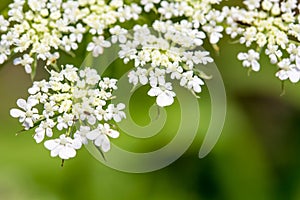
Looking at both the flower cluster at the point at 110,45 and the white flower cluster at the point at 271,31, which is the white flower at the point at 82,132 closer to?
the flower cluster at the point at 110,45

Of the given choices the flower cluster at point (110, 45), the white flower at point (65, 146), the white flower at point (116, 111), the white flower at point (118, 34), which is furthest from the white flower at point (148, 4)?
the white flower at point (65, 146)

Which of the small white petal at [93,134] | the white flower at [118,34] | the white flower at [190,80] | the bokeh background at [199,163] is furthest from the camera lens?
the bokeh background at [199,163]

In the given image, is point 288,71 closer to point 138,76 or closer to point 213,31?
point 213,31

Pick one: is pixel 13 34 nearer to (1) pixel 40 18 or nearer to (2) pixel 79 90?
(1) pixel 40 18

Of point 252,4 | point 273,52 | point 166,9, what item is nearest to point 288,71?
point 273,52

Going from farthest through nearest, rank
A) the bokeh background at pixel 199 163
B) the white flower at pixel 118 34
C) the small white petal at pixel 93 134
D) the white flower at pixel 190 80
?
the bokeh background at pixel 199 163, the white flower at pixel 118 34, the white flower at pixel 190 80, the small white petal at pixel 93 134
